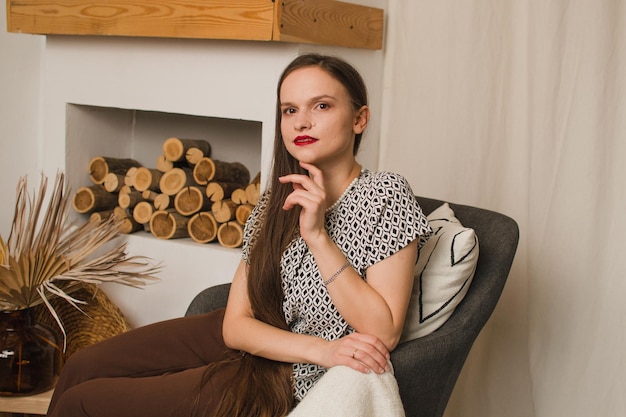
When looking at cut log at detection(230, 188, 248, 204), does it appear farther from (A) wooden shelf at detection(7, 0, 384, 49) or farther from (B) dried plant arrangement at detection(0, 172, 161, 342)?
(A) wooden shelf at detection(7, 0, 384, 49)

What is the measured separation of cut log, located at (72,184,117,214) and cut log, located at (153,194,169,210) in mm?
213

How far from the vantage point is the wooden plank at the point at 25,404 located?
221 cm

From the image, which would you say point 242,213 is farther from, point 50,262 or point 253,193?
point 50,262

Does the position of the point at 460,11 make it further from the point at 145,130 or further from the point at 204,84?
the point at 145,130

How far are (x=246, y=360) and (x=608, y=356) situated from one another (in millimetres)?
1282

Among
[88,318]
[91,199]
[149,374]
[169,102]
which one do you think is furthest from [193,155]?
[149,374]

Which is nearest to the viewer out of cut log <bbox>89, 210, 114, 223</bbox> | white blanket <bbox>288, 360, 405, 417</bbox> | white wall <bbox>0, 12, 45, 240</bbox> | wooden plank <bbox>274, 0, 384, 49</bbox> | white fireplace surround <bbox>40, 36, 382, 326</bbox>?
white blanket <bbox>288, 360, 405, 417</bbox>

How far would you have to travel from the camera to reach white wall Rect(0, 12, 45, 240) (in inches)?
112

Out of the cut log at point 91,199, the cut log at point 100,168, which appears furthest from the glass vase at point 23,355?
the cut log at point 100,168

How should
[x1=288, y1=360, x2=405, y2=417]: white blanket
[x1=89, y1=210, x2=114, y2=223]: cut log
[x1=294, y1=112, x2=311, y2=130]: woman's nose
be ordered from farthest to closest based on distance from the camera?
[x1=89, y1=210, x2=114, y2=223]: cut log < [x1=294, y1=112, x2=311, y2=130]: woman's nose < [x1=288, y1=360, x2=405, y2=417]: white blanket

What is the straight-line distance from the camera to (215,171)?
8.57ft

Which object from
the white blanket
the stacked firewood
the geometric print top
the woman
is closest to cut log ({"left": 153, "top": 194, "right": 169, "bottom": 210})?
the stacked firewood

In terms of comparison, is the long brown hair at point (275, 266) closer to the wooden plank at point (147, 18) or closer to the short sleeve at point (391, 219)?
the short sleeve at point (391, 219)

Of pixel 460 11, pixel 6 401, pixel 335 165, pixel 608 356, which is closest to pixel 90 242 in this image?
pixel 6 401
